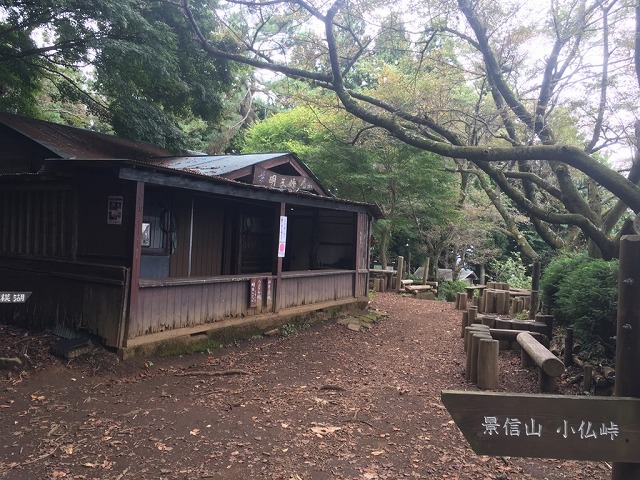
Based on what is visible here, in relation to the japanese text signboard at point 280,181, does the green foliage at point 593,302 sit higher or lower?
lower

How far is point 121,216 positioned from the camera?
734 cm

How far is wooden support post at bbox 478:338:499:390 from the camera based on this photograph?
6723 mm

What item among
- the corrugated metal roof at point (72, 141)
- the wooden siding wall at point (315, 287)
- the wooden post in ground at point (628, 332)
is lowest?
the wooden siding wall at point (315, 287)

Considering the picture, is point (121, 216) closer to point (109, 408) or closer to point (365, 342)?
point (109, 408)

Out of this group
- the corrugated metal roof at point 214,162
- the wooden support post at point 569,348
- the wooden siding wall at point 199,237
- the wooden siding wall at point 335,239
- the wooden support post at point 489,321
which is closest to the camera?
the wooden support post at point 569,348

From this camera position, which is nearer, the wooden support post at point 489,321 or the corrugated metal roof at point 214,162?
the corrugated metal roof at point 214,162

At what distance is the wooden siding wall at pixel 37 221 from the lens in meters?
7.96

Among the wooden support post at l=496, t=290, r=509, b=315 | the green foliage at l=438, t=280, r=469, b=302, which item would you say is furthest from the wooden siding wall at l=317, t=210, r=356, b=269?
the green foliage at l=438, t=280, r=469, b=302

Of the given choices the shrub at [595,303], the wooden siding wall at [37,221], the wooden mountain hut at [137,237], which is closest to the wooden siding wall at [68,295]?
the wooden mountain hut at [137,237]

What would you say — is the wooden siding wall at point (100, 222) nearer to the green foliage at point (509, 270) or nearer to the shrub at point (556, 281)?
the shrub at point (556, 281)

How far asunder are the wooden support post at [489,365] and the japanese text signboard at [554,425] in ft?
14.8

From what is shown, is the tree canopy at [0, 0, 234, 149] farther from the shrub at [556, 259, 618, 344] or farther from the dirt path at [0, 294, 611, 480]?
the shrub at [556, 259, 618, 344]

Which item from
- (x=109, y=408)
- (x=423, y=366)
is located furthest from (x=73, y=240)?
(x=423, y=366)

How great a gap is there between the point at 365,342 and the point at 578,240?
10.6 m
